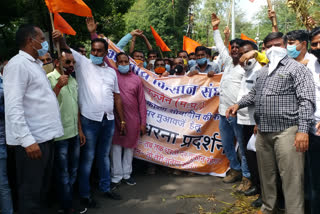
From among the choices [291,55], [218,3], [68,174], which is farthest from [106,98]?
[218,3]

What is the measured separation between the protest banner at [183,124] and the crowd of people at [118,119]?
32 cm

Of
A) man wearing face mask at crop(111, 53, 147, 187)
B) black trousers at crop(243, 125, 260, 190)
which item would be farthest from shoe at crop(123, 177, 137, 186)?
black trousers at crop(243, 125, 260, 190)

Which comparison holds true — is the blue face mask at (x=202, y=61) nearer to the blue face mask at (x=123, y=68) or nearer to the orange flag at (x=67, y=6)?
the blue face mask at (x=123, y=68)

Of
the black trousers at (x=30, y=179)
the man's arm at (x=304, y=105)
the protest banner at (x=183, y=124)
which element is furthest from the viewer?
the protest banner at (x=183, y=124)

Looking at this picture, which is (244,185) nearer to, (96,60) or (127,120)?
(127,120)

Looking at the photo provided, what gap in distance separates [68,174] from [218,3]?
146ft

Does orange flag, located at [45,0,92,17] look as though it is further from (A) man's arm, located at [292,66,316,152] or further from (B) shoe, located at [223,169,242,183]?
(B) shoe, located at [223,169,242,183]

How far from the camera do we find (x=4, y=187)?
313 cm

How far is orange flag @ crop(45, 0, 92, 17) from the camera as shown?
→ 12.0 ft

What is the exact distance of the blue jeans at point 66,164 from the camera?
3461 mm

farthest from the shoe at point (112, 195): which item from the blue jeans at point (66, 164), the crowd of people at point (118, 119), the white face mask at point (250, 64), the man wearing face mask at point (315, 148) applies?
the white face mask at point (250, 64)

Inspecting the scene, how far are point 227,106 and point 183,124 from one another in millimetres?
928

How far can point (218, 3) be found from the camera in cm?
4356

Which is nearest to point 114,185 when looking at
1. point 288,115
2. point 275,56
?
point 288,115
